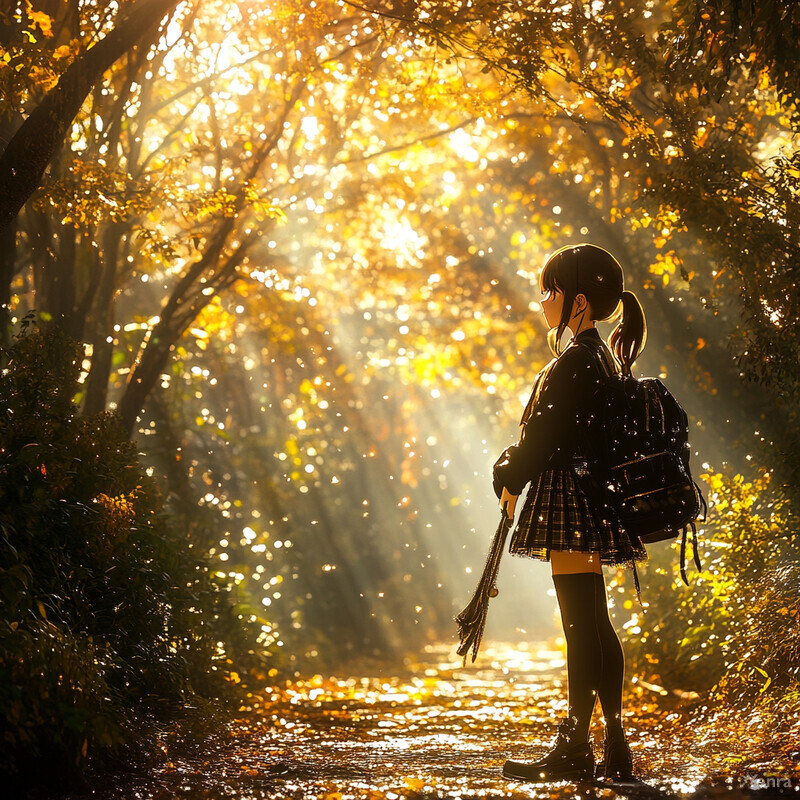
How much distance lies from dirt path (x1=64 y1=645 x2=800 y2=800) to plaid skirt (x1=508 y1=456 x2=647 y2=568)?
903 mm

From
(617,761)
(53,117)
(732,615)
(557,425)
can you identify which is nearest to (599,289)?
(557,425)

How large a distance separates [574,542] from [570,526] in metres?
0.07

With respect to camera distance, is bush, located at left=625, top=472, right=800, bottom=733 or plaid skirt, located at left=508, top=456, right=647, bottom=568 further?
bush, located at left=625, top=472, right=800, bottom=733

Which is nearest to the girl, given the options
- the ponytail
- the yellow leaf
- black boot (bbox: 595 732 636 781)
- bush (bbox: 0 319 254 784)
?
black boot (bbox: 595 732 636 781)

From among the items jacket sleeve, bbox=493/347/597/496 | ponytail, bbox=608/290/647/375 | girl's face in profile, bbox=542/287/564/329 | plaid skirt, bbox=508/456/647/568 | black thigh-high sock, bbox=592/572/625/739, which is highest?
girl's face in profile, bbox=542/287/564/329

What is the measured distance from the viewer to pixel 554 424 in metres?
3.56

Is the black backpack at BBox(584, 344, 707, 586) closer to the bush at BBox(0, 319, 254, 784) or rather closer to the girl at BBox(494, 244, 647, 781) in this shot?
the girl at BBox(494, 244, 647, 781)

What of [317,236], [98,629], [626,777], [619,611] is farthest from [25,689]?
[317,236]

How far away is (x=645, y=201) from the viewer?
6.57 m

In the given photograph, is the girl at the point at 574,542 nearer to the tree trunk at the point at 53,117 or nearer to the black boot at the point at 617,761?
the black boot at the point at 617,761

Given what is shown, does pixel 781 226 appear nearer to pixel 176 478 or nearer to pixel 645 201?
pixel 645 201

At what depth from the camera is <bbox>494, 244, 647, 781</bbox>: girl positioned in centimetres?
349

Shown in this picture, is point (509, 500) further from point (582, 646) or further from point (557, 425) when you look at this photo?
point (582, 646)

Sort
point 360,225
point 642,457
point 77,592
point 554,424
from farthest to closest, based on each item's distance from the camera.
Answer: point 360,225
point 77,592
point 554,424
point 642,457
